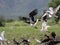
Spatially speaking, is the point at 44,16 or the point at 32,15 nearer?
the point at 44,16

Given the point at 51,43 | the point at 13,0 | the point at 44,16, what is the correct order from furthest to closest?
1. the point at 13,0
2. the point at 44,16
3. the point at 51,43

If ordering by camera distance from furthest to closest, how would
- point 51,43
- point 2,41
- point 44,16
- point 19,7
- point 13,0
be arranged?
point 19,7, point 13,0, point 44,16, point 2,41, point 51,43

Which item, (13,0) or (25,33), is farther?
(13,0)

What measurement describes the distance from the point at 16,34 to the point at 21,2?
9314 cm

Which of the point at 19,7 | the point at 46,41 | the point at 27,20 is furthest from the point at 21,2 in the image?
the point at 46,41

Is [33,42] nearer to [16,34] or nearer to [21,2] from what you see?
[16,34]

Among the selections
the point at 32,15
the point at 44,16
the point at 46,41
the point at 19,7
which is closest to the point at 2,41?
the point at 46,41

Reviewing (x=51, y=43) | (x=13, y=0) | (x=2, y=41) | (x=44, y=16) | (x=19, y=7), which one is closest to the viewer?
(x=51, y=43)

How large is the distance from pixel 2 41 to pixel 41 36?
5.59 m

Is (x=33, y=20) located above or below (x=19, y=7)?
above

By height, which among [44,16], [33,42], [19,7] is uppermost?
[44,16]

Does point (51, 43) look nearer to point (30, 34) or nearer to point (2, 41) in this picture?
point (2, 41)

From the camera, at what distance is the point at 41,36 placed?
14594 millimetres

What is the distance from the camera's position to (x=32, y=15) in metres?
14.9
